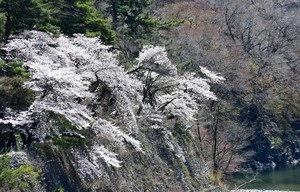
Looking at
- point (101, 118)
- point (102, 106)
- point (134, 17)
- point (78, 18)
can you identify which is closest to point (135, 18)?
point (134, 17)

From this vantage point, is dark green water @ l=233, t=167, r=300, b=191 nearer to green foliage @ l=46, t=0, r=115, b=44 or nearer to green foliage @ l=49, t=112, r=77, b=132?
green foliage @ l=46, t=0, r=115, b=44

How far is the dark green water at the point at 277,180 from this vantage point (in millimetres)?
31378

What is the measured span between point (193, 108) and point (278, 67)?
→ 75.7ft

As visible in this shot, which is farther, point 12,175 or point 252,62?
point 252,62

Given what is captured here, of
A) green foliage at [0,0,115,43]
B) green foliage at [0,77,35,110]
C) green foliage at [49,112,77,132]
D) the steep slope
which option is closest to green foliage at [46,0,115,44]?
green foliage at [0,0,115,43]

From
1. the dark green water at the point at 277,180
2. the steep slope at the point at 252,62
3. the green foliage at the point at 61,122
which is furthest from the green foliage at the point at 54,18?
the steep slope at the point at 252,62

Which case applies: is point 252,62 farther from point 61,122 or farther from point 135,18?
point 61,122

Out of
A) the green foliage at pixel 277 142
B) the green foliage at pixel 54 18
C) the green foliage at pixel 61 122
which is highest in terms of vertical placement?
the green foliage at pixel 54 18

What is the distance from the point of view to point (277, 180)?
34.1 m

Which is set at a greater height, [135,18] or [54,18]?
[135,18]

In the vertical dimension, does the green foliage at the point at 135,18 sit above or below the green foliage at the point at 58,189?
above

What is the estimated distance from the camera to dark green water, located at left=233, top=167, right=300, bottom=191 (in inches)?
1235

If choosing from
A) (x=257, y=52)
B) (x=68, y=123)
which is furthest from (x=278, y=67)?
(x=68, y=123)

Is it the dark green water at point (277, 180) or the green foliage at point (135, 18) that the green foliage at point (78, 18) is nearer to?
the green foliage at point (135, 18)
